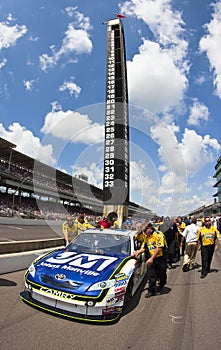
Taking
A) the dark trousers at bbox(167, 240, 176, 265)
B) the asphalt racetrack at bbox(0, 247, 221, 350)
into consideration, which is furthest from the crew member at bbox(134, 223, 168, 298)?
the dark trousers at bbox(167, 240, 176, 265)

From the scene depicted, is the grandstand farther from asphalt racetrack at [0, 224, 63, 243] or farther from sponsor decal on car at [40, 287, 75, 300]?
sponsor decal on car at [40, 287, 75, 300]

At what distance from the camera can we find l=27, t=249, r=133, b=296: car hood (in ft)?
10.6

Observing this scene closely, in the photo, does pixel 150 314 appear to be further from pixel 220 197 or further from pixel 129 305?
pixel 220 197

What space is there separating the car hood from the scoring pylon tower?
20365 mm

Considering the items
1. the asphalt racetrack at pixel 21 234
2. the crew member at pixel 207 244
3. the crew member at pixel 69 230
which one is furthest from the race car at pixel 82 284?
the asphalt racetrack at pixel 21 234

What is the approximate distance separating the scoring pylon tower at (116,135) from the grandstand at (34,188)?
3175mm

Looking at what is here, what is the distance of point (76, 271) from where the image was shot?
349cm

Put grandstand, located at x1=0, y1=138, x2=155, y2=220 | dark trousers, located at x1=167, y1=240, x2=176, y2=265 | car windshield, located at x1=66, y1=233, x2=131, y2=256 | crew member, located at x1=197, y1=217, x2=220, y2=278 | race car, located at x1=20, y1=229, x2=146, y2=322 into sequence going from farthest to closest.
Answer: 1. grandstand, located at x1=0, y1=138, x2=155, y2=220
2. dark trousers, located at x1=167, y1=240, x2=176, y2=265
3. crew member, located at x1=197, y1=217, x2=220, y2=278
4. car windshield, located at x1=66, y1=233, x2=131, y2=256
5. race car, located at x1=20, y1=229, x2=146, y2=322

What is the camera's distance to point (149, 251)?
4891 millimetres

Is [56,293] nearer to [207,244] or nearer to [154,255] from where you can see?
[154,255]

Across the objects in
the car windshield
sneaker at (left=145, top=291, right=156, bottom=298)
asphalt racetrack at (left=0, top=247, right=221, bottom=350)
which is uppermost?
the car windshield

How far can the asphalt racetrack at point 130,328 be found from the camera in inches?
108

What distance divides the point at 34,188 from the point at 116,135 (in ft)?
70.1

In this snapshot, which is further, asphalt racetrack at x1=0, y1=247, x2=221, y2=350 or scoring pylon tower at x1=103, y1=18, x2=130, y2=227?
scoring pylon tower at x1=103, y1=18, x2=130, y2=227
